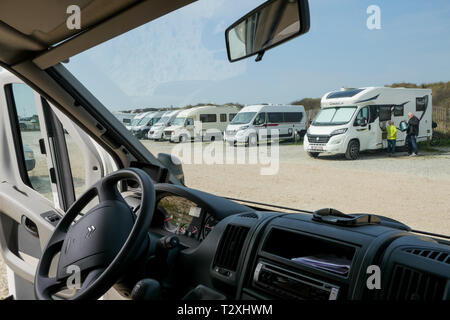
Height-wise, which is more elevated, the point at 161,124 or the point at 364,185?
the point at 161,124

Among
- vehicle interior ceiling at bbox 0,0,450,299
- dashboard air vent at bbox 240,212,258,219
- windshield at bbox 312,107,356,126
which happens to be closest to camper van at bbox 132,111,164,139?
vehicle interior ceiling at bbox 0,0,450,299

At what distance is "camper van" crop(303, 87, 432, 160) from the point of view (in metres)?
2.73

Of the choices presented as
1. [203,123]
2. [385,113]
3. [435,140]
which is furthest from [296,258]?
[203,123]

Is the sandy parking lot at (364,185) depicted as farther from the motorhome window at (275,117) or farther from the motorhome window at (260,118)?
the motorhome window at (275,117)

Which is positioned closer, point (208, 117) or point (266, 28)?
point (266, 28)

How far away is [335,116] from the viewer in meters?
5.44

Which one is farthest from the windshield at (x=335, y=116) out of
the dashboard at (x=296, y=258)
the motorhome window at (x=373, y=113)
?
the dashboard at (x=296, y=258)

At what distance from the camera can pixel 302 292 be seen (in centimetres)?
118

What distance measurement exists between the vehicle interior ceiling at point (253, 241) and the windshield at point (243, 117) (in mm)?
9871

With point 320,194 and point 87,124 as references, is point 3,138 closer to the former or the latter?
point 87,124

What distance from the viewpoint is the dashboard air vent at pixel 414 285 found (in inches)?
37.9

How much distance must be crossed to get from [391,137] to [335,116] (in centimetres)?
259

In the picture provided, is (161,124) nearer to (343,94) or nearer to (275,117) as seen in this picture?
(343,94)

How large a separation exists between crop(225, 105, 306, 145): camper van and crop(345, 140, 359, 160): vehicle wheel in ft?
18.5
